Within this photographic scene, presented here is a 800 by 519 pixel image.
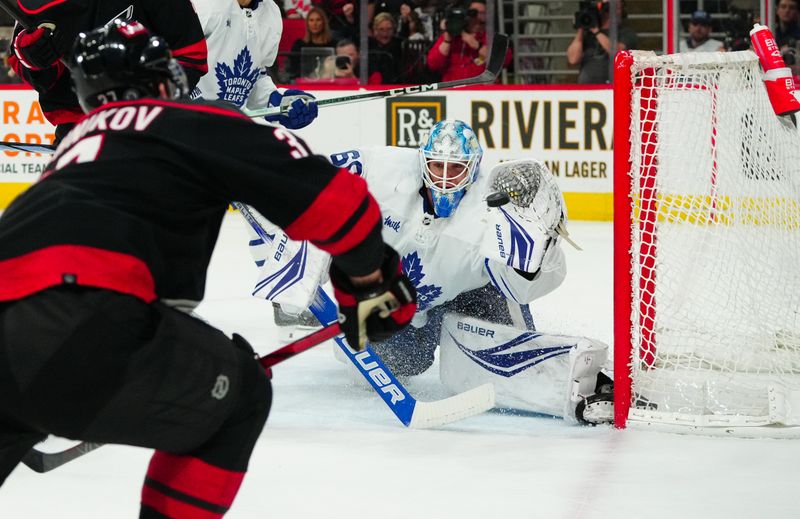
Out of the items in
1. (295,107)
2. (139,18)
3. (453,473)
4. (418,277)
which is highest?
(139,18)

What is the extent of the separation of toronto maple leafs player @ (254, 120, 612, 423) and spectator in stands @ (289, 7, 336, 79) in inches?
177

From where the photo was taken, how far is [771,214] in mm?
3189

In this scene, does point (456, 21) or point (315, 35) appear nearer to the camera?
point (456, 21)

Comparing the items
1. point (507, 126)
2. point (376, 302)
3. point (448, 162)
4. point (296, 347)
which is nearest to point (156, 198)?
point (376, 302)

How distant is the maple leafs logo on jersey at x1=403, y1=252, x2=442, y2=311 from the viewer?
3.38 meters

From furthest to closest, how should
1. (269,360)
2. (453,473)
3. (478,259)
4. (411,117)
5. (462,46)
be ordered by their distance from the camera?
(462,46)
(411,117)
(478,259)
(453,473)
(269,360)

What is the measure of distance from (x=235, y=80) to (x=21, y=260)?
312cm

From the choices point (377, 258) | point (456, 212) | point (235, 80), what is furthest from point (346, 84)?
point (377, 258)

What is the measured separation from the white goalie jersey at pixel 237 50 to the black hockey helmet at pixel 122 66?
8.79 ft

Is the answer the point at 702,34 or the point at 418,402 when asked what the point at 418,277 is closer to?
the point at 418,402

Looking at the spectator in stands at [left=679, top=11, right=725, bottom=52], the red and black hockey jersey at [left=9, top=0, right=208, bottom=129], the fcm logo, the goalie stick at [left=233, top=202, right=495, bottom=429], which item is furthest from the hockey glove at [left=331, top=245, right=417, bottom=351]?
the spectator in stands at [left=679, top=11, right=725, bottom=52]

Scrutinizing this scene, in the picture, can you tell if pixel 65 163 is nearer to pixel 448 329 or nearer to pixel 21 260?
pixel 21 260

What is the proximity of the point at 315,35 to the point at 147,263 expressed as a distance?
646cm

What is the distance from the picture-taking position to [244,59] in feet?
14.8
